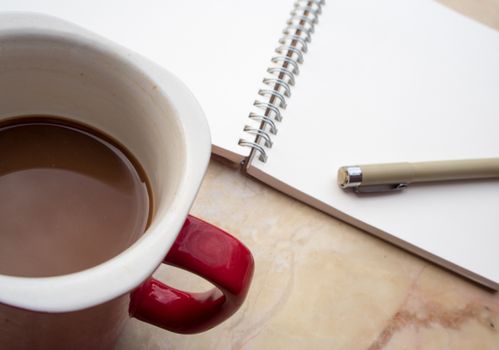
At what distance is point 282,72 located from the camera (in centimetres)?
61

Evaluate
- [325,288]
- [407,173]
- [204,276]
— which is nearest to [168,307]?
[204,276]

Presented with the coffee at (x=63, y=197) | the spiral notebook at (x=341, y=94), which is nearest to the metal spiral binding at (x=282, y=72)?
the spiral notebook at (x=341, y=94)

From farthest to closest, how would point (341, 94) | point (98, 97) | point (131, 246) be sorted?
point (341, 94) < point (98, 97) < point (131, 246)

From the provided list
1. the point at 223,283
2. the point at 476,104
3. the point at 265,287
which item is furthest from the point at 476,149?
the point at 223,283

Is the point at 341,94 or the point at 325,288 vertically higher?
the point at 341,94

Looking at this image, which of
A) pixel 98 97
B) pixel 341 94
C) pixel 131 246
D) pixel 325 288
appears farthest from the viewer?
pixel 341 94

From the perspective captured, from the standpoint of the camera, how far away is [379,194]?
566 mm

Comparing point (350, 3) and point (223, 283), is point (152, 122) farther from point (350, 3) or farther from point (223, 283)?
point (350, 3)

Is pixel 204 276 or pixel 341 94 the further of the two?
pixel 341 94

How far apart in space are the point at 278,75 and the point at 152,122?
0.29 metres

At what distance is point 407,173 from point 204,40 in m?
0.26

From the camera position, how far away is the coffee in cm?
35

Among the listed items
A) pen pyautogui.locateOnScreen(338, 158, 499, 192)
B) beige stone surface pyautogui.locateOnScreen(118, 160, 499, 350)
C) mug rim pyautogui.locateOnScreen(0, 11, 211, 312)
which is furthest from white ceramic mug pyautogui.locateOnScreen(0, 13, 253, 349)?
pen pyautogui.locateOnScreen(338, 158, 499, 192)

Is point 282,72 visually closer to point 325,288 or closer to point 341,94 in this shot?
point 341,94
